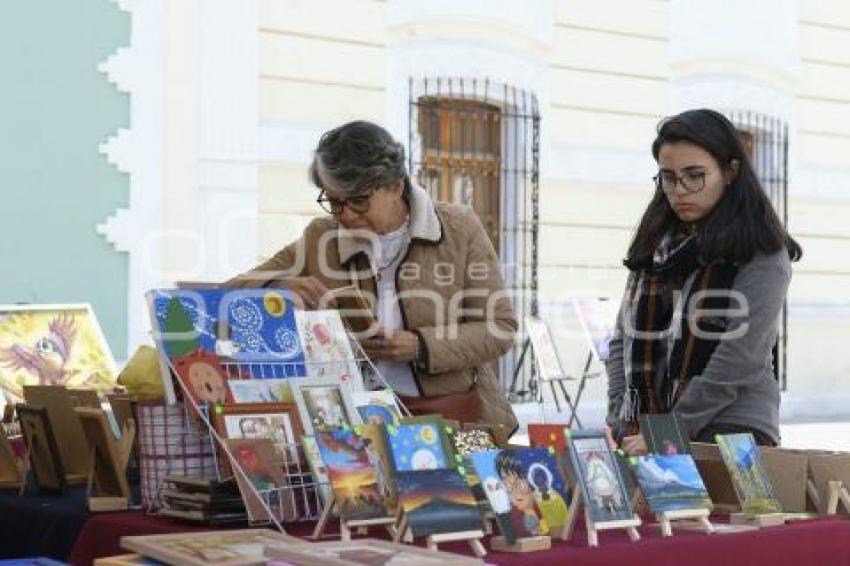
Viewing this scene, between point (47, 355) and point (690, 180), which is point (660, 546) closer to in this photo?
point (690, 180)

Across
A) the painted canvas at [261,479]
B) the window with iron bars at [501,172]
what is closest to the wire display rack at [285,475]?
the painted canvas at [261,479]

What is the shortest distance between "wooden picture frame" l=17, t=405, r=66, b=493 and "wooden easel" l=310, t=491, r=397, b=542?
0.86 m

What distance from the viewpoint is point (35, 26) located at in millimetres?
8398

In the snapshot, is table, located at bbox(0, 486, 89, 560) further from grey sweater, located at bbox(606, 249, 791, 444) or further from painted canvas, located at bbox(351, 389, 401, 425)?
grey sweater, located at bbox(606, 249, 791, 444)

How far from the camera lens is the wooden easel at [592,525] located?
105 inches

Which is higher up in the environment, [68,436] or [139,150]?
[139,150]

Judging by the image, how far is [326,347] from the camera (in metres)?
3.30

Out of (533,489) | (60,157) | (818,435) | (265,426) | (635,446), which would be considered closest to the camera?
(533,489)

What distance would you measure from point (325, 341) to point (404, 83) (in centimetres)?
691

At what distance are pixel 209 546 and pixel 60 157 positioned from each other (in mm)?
6340

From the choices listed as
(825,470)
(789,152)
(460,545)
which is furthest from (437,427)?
(789,152)

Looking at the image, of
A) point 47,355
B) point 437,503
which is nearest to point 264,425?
point 437,503

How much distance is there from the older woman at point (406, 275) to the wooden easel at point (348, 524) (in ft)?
2.90

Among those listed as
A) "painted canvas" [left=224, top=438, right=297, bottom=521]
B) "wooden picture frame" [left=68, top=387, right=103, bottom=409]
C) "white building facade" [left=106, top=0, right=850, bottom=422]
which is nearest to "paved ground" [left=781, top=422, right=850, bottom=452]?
"white building facade" [left=106, top=0, right=850, bottom=422]
